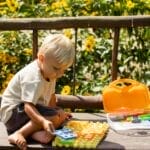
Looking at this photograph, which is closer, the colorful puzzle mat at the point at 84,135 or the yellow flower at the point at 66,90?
the colorful puzzle mat at the point at 84,135

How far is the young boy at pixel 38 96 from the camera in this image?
3.95 metres

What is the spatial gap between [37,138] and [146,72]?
1504 mm

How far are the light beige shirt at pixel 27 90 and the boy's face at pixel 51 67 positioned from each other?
0.13 ft

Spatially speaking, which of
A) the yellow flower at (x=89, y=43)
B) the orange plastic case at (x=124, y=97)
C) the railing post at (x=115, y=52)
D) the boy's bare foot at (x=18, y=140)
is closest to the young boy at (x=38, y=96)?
the boy's bare foot at (x=18, y=140)

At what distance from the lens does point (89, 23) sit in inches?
181

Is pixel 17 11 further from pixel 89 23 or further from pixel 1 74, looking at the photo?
pixel 89 23

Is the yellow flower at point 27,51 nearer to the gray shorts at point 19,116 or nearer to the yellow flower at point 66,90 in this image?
the yellow flower at point 66,90

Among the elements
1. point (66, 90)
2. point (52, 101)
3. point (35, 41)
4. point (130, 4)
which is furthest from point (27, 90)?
point (130, 4)

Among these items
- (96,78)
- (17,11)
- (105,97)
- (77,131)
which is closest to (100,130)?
(77,131)

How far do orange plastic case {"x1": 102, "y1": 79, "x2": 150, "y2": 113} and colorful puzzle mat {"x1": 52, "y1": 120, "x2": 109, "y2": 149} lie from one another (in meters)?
0.26

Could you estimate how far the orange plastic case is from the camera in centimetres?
461

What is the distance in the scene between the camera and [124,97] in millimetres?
4664

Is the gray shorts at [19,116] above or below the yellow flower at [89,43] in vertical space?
below

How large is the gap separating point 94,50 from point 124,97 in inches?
28.6
